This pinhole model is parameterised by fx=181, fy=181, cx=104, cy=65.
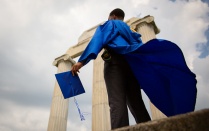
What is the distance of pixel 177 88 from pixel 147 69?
0.75m

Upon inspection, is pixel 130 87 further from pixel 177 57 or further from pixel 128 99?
pixel 177 57

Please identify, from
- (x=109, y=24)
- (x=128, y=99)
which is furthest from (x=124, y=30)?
(x=128, y=99)

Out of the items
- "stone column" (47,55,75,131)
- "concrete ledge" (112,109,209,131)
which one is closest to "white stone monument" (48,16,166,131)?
"stone column" (47,55,75,131)

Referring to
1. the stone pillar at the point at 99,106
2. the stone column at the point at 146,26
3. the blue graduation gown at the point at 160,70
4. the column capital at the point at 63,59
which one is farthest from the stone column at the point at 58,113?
the blue graduation gown at the point at 160,70

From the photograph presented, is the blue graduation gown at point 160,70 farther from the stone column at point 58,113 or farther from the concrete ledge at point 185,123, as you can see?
the stone column at point 58,113

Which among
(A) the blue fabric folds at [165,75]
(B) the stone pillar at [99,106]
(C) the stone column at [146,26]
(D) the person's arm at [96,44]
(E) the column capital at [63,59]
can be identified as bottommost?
(A) the blue fabric folds at [165,75]

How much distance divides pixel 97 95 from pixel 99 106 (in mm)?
1193

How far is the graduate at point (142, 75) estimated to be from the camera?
3642 millimetres

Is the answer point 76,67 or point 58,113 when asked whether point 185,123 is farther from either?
point 58,113

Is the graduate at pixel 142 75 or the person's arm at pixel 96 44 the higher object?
the person's arm at pixel 96 44

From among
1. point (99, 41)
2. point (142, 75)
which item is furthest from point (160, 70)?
point (99, 41)

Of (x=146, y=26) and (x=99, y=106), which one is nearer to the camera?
(x=99, y=106)

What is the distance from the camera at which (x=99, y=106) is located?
636 inches

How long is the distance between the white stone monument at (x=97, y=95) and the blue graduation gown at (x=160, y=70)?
967cm
